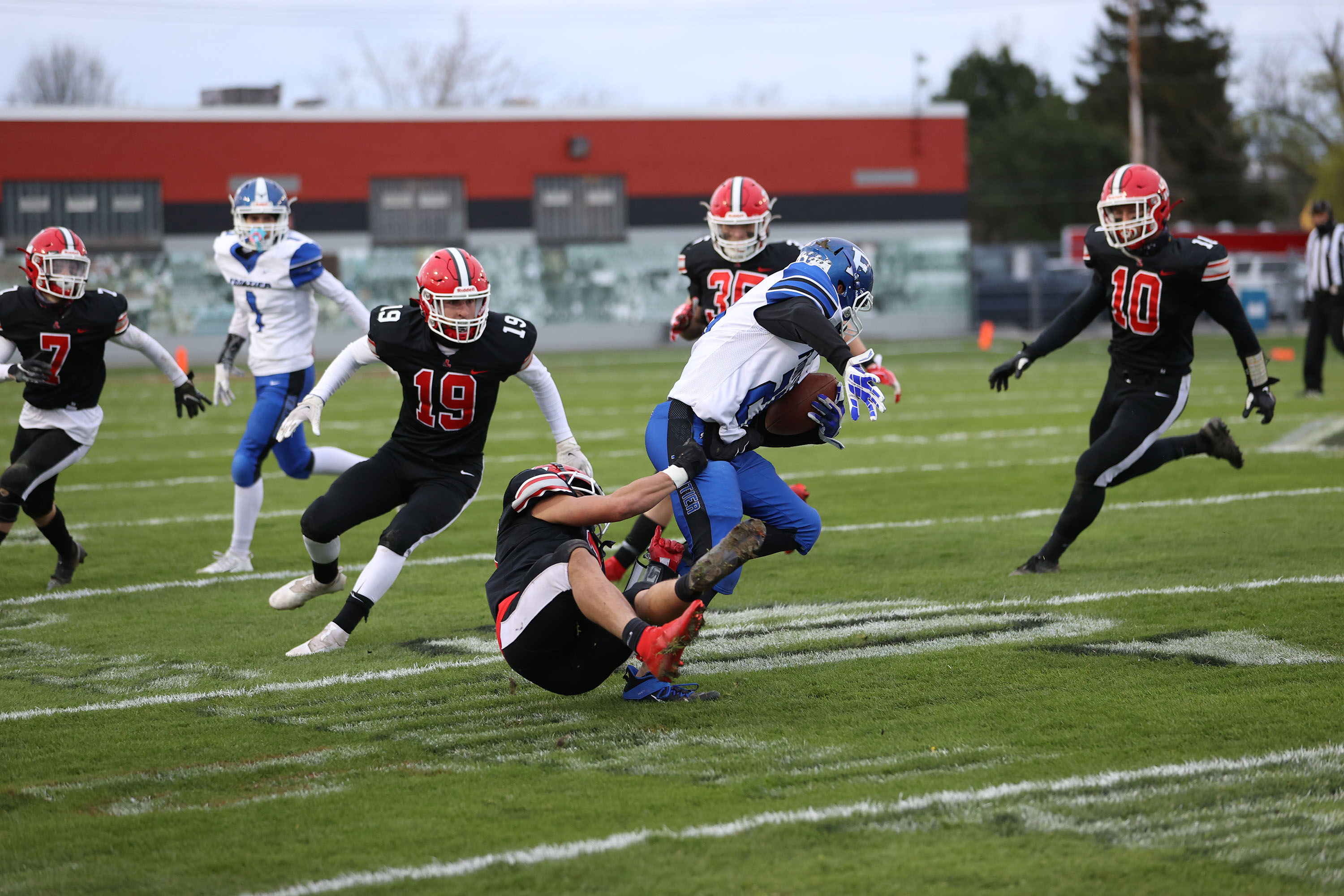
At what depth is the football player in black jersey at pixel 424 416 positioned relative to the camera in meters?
5.41

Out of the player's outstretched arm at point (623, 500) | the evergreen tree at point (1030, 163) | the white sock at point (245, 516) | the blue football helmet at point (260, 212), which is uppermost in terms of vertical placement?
the evergreen tree at point (1030, 163)

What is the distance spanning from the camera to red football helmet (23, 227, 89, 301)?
6.72 m

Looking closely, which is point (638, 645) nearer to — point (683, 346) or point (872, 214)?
point (683, 346)

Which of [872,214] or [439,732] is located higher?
[872,214]

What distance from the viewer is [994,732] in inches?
160

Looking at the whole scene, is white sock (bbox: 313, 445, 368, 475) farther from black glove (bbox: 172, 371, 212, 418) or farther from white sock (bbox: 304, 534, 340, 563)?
white sock (bbox: 304, 534, 340, 563)

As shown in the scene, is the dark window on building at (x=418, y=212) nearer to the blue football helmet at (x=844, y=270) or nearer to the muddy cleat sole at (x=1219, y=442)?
the muddy cleat sole at (x=1219, y=442)

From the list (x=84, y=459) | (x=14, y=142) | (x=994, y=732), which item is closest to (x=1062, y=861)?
(x=994, y=732)

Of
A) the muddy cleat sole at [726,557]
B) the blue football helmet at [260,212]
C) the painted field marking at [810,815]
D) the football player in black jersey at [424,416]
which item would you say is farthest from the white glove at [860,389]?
the blue football helmet at [260,212]

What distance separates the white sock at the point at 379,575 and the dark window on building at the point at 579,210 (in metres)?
26.5

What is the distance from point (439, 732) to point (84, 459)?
8.81 m

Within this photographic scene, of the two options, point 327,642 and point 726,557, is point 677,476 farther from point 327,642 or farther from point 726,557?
point 327,642

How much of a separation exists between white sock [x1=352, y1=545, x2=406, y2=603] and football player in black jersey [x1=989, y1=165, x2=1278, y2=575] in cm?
292

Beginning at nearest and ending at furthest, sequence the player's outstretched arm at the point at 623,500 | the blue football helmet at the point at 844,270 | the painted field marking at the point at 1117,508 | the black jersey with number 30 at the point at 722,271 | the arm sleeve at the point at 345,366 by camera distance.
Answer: the player's outstretched arm at the point at 623,500 < the blue football helmet at the point at 844,270 < the arm sleeve at the point at 345,366 < the black jersey with number 30 at the point at 722,271 < the painted field marking at the point at 1117,508
